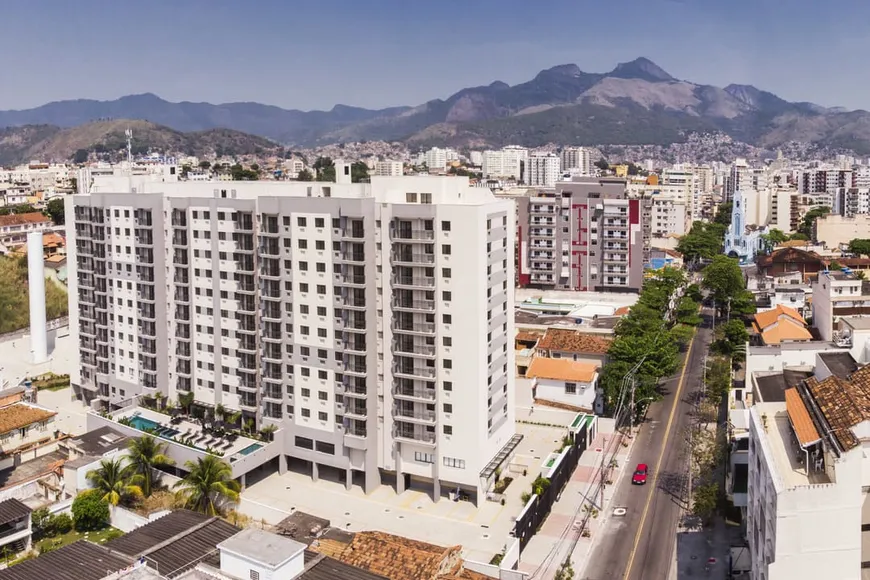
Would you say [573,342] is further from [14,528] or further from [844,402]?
[14,528]

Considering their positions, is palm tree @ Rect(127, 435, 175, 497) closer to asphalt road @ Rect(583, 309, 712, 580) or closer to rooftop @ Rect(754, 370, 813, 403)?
asphalt road @ Rect(583, 309, 712, 580)

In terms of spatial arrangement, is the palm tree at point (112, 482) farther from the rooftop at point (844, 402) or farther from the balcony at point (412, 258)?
the rooftop at point (844, 402)

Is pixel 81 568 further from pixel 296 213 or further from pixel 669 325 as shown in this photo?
pixel 669 325

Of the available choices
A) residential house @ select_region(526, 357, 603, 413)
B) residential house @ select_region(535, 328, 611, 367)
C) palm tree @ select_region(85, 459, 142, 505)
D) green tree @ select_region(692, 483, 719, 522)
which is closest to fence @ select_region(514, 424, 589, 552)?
residential house @ select_region(526, 357, 603, 413)

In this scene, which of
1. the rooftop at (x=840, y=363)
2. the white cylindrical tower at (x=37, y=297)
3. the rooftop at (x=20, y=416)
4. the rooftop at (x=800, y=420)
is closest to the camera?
the rooftop at (x=800, y=420)

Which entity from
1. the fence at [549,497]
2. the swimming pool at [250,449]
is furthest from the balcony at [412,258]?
the swimming pool at [250,449]

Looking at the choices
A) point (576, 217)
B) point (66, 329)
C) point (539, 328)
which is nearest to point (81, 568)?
point (539, 328)
